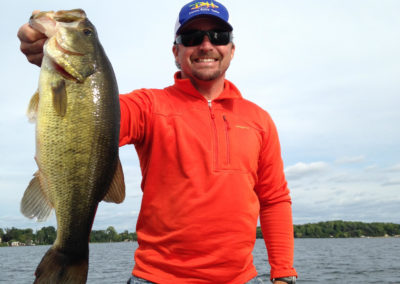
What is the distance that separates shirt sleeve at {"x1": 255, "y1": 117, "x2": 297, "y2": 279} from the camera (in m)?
4.15

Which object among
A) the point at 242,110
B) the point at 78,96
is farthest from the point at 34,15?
the point at 242,110

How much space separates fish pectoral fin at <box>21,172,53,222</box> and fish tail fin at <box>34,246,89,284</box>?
0.24m

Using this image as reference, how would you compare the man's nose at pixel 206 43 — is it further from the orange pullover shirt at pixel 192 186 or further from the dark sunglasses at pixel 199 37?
the orange pullover shirt at pixel 192 186

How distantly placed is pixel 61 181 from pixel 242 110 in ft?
6.35

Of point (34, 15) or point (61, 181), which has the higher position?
point (34, 15)

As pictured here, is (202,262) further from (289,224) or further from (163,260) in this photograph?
(289,224)

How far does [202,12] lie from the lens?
3.97 metres

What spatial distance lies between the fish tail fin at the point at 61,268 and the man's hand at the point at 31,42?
136cm

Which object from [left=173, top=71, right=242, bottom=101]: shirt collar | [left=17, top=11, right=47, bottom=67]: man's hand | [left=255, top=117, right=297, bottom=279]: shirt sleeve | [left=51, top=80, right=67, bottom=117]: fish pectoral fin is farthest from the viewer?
[left=255, top=117, right=297, bottom=279]: shirt sleeve

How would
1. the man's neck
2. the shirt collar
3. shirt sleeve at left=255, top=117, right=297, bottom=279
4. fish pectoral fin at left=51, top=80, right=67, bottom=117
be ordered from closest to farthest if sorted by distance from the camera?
fish pectoral fin at left=51, top=80, right=67, bottom=117 → the shirt collar → the man's neck → shirt sleeve at left=255, top=117, right=297, bottom=279

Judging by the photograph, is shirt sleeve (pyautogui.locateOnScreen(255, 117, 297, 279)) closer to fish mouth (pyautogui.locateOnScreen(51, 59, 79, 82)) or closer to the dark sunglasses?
the dark sunglasses

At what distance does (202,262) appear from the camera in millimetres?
3377

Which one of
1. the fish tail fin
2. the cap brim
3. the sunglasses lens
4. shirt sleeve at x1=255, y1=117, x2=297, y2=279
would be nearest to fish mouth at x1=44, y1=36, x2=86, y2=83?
the fish tail fin

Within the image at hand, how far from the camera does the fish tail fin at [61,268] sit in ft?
9.04
